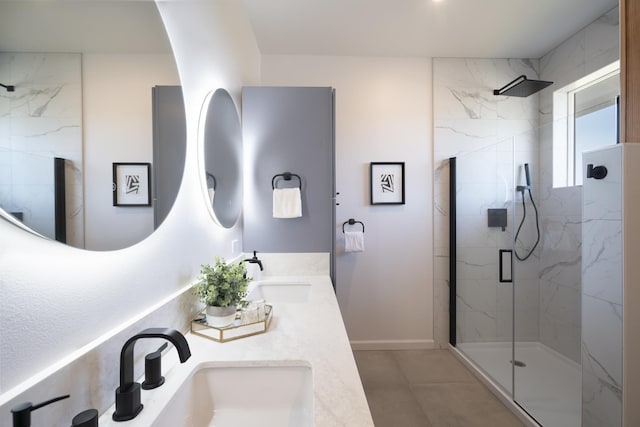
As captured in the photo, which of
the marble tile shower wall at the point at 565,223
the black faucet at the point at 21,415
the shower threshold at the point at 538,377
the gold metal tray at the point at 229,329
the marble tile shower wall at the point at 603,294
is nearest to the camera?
the black faucet at the point at 21,415

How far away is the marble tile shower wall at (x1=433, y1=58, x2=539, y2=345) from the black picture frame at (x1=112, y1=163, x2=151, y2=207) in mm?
2422

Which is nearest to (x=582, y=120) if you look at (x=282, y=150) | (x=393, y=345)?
(x=282, y=150)

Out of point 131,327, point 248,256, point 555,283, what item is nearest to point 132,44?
point 131,327

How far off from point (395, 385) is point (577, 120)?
250 centimetres

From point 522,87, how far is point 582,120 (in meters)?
0.51

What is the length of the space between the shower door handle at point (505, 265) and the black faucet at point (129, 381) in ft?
8.09

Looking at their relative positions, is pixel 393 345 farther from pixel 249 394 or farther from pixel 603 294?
pixel 249 394

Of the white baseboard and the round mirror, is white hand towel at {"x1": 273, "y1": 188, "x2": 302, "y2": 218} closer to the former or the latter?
the round mirror

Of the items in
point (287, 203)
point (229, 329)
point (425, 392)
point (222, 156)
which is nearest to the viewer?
point (229, 329)

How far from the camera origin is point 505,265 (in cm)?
225

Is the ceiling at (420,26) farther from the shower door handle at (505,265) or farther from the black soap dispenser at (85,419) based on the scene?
the black soap dispenser at (85,419)

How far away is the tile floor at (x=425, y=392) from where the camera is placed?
176 centimetres

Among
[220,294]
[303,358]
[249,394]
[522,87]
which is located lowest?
[249,394]

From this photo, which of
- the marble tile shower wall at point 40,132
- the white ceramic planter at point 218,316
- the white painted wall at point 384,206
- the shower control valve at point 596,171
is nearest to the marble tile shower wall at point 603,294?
the shower control valve at point 596,171
